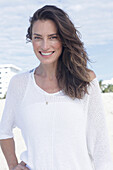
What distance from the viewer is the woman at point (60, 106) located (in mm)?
1541

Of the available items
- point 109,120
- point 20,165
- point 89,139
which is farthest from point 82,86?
point 109,120

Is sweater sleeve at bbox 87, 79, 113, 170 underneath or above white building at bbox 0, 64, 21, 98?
underneath

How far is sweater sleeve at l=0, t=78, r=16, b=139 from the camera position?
1789 mm

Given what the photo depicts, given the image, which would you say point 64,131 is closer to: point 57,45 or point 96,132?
point 96,132

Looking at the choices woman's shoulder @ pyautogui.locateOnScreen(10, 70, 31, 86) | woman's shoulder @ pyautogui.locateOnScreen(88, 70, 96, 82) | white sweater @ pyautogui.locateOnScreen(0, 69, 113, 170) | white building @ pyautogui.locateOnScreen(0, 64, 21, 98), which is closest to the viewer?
white sweater @ pyautogui.locateOnScreen(0, 69, 113, 170)

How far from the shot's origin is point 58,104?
1573 millimetres

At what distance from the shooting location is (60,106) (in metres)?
1.57

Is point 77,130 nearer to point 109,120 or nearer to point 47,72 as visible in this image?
point 47,72

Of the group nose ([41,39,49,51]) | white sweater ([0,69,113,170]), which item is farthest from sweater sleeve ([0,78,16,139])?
nose ([41,39,49,51])

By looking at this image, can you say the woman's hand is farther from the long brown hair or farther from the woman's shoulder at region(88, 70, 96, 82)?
the woman's shoulder at region(88, 70, 96, 82)

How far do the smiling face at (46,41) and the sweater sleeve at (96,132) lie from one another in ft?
0.90

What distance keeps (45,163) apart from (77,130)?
9.4 inches

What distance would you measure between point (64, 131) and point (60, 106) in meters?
0.13

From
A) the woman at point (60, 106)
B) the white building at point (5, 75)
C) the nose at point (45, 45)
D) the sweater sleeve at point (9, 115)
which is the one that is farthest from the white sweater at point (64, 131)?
the white building at point (5, 75)
